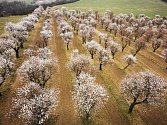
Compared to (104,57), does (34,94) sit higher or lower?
higher

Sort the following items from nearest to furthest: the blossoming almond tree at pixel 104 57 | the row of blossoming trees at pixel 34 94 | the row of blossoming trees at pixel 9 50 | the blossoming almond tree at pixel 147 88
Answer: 1. the row of blossoming trees at pixel 34 94
2. the blossoming almond tree at pixel 147 88
3. the row of blossoming trees at pixel 9 50
4. the blossoming almond tree at pixel 104 57

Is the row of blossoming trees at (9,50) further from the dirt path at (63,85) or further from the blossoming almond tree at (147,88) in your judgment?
the blossoming almond tree at (147,88)

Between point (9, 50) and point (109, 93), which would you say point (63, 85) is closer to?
point (109, 93)

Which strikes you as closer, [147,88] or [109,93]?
[147,88]

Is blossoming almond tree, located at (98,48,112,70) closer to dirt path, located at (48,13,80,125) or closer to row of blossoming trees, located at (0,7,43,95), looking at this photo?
dirt path, located at (48,13,80,125)

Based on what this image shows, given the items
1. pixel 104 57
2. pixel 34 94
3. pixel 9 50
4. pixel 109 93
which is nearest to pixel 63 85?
pixel 109 93

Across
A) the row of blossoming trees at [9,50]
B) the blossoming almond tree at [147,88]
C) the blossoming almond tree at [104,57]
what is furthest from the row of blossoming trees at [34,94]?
the blossoming almond tree at [104,57]

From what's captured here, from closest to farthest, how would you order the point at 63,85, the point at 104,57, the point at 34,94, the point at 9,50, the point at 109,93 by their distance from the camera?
the point at 34,94 → the point at 109,93 → the point at 63,85 → the point at 9,50 → the point at 104,57

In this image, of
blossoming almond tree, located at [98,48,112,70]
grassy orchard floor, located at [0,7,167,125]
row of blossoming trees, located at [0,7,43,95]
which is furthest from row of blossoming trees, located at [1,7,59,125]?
blossoming almond tree, located at [98,48,112,70]
